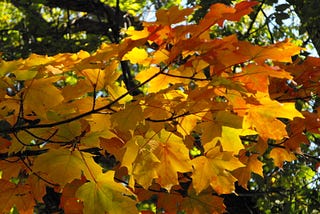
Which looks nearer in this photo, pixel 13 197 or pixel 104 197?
pixel 104 197

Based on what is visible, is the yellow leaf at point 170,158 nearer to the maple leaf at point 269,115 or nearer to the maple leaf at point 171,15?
the maple leaf at point 269,115

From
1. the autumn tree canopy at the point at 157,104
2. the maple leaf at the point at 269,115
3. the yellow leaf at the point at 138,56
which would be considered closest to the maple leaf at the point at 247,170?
the autumn tree canopy at the point at 157,104

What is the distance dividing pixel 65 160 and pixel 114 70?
260 millimetres

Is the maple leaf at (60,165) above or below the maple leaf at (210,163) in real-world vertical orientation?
above

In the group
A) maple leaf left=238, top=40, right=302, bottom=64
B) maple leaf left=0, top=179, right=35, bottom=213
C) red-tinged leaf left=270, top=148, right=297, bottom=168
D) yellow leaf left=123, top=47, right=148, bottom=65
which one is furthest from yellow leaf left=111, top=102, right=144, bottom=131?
red-tinged leaf left=270, top=148, right=297, bottom=168

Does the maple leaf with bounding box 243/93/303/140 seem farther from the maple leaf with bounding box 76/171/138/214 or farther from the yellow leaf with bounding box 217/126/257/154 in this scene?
the maple leaf with bounding box 76/171/138/214

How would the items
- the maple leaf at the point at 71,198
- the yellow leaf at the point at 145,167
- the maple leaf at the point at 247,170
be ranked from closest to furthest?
the yellow leaf at the point at 145,167
the maple leaf at the point at 71,198
the maple leaf at the point at 247,170

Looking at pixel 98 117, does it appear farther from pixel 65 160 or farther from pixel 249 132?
pixel 249 132

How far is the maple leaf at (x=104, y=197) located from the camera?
48.9 inches

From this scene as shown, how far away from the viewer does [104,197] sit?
4.12 ft

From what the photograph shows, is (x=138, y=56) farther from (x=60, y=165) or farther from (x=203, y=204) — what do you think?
(x=203, y=204)

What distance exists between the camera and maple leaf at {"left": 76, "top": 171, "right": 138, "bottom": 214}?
124 centimetres

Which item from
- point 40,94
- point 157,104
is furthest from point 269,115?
point 40,94

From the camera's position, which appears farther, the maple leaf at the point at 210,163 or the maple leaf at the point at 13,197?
the maple leaf at the point at 13,197
